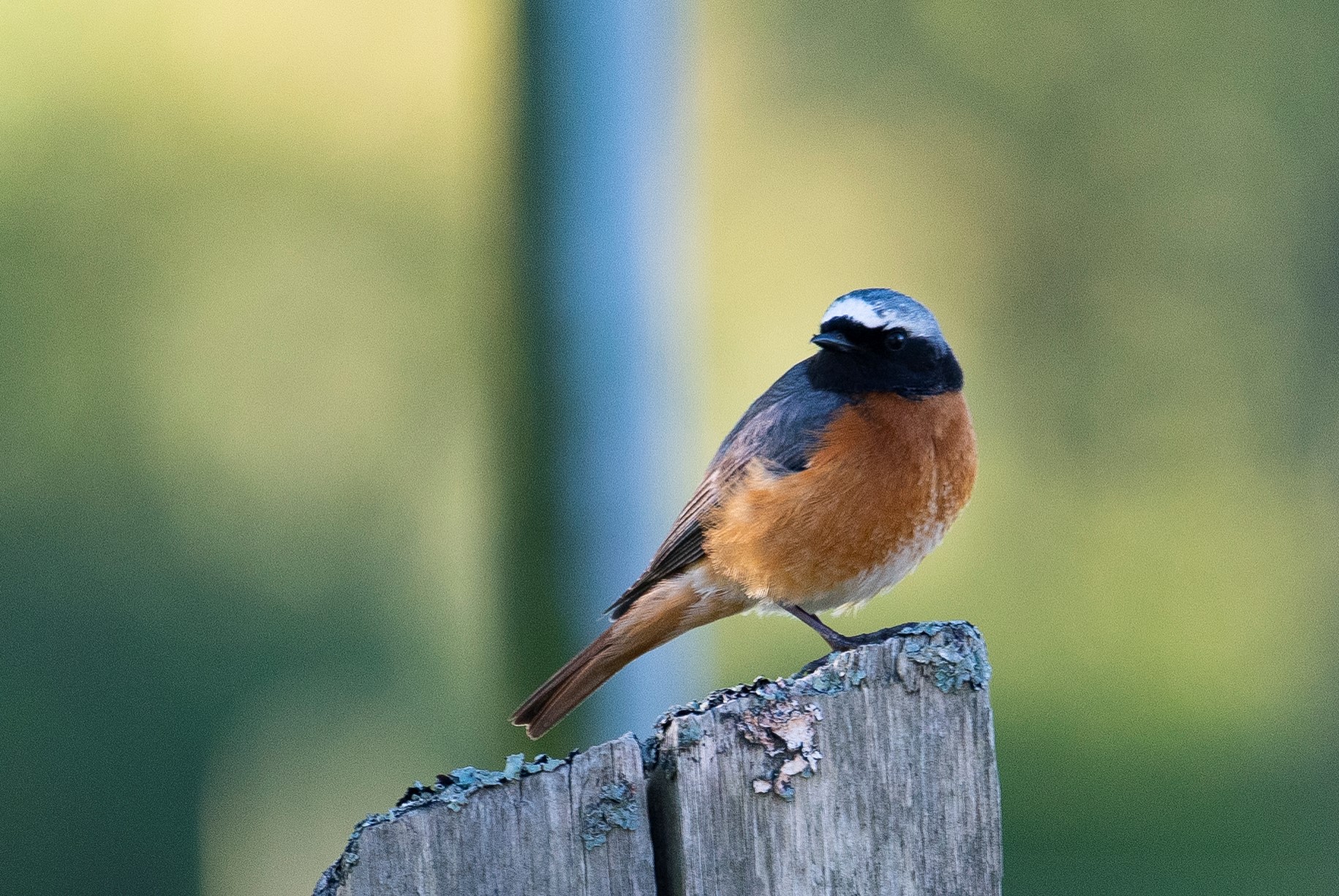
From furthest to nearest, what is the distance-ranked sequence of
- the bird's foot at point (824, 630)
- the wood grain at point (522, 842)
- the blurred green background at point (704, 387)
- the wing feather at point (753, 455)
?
the blurred green background at point (704, 387) → the wing feather at point (753, 455) → the bird's foot at point (824, 630) → the wood grain at point (522, 842)

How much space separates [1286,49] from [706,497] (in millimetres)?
6992

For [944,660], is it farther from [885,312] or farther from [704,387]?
[704,387]

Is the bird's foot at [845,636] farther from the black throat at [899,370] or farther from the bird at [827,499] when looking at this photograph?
the black throat at [899,370]

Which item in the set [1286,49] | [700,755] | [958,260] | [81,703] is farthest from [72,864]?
[1286,49]

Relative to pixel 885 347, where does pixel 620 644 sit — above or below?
below

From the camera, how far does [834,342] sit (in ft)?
13.0

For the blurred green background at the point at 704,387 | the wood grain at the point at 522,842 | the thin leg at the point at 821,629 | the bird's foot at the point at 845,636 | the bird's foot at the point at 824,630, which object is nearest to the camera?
the wood grain at the point at 522,842

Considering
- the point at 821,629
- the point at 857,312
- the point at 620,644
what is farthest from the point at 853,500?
the point at 620,644

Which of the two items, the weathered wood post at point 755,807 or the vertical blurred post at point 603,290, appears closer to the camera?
the weathered wood post at point 755,807

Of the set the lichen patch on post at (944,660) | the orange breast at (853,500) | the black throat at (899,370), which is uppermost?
the black throat at (899,370)

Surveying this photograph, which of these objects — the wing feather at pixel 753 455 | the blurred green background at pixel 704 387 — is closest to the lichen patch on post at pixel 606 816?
the wing feather at pixel 753 455

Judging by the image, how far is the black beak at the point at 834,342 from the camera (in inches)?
156

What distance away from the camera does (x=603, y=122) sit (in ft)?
14.4

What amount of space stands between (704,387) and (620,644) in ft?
8.66
